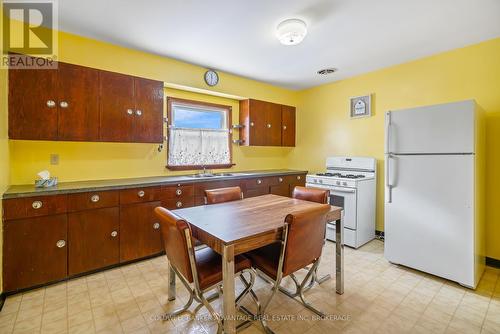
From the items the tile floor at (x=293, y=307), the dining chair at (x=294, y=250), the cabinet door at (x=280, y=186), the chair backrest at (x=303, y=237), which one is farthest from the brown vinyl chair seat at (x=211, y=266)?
the cabinet door at (x=280, y=186)

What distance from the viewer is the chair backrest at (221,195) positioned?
7.90ft

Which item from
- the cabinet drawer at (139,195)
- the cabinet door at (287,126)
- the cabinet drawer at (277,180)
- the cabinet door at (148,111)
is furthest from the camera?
the cabinet door at (287,126)

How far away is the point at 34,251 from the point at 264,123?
342 centimetres

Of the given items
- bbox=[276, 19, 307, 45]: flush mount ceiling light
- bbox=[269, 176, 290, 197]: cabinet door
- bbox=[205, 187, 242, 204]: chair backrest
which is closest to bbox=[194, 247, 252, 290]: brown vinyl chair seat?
bbox=[205, 187, 242, 204]: chair backrest

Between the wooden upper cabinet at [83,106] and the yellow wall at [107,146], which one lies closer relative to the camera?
the wooden upper cabinet at [83,106]

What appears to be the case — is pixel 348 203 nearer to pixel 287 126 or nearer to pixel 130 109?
pixel 287 126

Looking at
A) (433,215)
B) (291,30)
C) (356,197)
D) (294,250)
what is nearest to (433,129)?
(433,215)

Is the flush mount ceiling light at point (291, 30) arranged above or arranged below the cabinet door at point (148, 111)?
above

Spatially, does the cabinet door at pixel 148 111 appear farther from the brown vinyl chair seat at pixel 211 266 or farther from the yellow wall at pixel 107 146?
the brown vinyl chair seat at pixel 211 266

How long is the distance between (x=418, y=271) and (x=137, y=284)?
9.68ft

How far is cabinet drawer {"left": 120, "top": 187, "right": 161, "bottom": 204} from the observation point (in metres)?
2.57

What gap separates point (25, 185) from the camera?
242 centimetres

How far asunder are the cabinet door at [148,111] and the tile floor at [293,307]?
1574 mm

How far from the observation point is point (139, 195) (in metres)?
2.67
